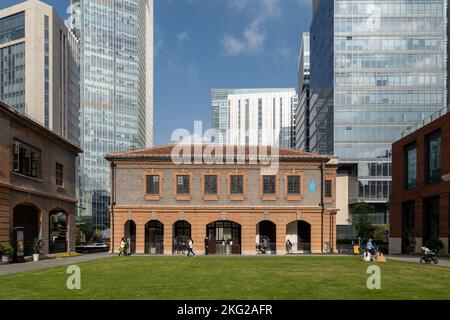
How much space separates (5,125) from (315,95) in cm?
8377

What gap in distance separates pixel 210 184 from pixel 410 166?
2058cm

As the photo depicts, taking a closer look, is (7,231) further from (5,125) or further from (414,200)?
(414,200)

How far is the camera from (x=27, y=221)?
34.2m

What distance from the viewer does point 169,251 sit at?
4047 centimetres

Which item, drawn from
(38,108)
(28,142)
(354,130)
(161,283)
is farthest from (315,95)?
(161,283)

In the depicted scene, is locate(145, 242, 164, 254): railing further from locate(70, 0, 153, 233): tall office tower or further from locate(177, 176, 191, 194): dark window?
locate(70, 0, 153, 233): tall office tower

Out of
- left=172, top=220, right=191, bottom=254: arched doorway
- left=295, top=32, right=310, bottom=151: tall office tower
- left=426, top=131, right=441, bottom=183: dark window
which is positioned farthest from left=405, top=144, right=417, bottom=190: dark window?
left=295, top=32, right=310, bottom=151: tall office tower

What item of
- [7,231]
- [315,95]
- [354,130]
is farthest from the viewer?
[315,95]

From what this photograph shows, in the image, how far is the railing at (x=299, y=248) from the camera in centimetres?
4084

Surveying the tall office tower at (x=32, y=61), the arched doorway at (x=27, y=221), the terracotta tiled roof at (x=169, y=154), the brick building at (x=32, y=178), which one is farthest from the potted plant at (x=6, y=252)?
the tall office tower at (x=32, y=61)

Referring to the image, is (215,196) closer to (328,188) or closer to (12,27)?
(328,188)

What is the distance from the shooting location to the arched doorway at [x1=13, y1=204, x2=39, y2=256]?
32.0 metres

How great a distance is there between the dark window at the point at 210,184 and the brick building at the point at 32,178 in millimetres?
13159

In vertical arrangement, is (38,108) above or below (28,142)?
above
